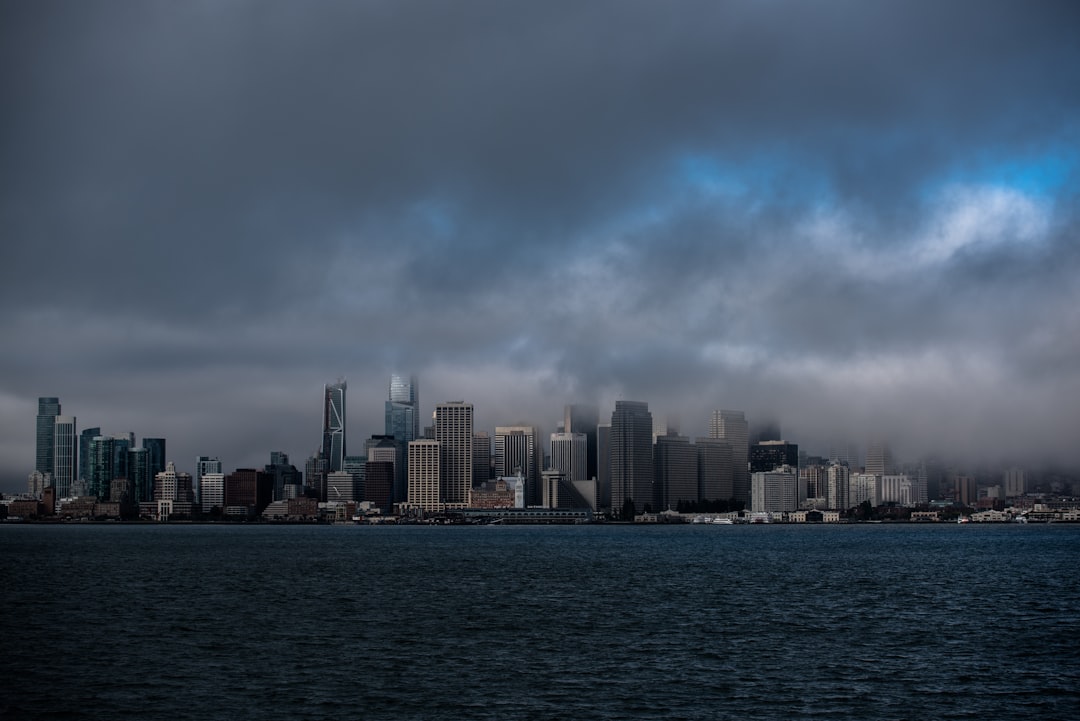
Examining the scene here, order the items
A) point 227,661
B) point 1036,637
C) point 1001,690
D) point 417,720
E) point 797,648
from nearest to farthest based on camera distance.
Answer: point 417,720 < point 1001,690 < point 227,661 < point 797,648 < point 1036,637

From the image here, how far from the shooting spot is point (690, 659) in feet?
152

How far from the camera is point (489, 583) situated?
3378 inches

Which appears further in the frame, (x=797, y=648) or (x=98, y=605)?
(x=98, y=605)

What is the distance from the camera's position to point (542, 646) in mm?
49938

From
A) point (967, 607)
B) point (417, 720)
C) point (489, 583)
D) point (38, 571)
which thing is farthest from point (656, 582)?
point (38, 571)

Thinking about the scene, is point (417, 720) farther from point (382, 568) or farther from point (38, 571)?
point (38, 571)

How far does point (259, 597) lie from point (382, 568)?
33.9 meters

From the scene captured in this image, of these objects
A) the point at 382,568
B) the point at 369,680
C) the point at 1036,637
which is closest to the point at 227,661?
the point at 369,680

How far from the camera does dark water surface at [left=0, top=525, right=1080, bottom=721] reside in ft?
124

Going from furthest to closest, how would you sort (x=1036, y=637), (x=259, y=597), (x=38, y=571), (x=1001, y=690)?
(x=38, y=571), (x=259, y=597), (x=1036, y=637), (x=1001, y=690)

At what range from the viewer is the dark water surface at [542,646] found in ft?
124

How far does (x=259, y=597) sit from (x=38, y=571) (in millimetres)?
42683

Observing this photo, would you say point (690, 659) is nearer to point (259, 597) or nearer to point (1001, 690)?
point (1001, 690)

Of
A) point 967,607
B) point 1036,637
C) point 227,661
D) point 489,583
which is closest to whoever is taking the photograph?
point 227,661
